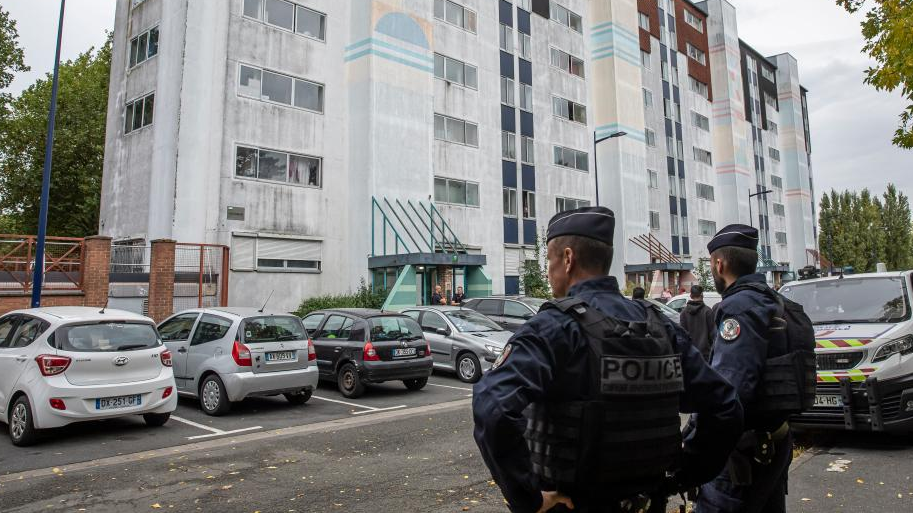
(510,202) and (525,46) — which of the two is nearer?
(510,202)

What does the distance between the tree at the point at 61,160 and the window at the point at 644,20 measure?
34.2 meters

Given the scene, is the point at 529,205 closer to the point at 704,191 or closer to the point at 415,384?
the point at 415,384

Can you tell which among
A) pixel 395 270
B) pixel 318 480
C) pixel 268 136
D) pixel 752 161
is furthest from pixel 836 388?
pixel 752 161

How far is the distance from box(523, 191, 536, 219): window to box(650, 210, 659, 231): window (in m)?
11.9

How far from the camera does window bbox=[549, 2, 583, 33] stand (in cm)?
3438

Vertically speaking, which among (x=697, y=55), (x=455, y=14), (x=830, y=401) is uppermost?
(x=697, y=55)

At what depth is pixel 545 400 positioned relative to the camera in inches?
83.7

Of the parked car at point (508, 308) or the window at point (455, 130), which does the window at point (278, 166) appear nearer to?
the window at point (455, 130)

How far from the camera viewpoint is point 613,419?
210 centimetres

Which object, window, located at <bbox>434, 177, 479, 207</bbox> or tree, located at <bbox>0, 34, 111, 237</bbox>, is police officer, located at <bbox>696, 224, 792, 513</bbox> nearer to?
window, located at <bbox>434, 177, 479, 207</bbox>

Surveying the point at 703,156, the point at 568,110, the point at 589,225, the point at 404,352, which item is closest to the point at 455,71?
the point at 568,110

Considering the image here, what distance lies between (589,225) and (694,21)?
5280cm

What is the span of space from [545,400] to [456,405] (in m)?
8.91

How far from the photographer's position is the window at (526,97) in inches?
1240
